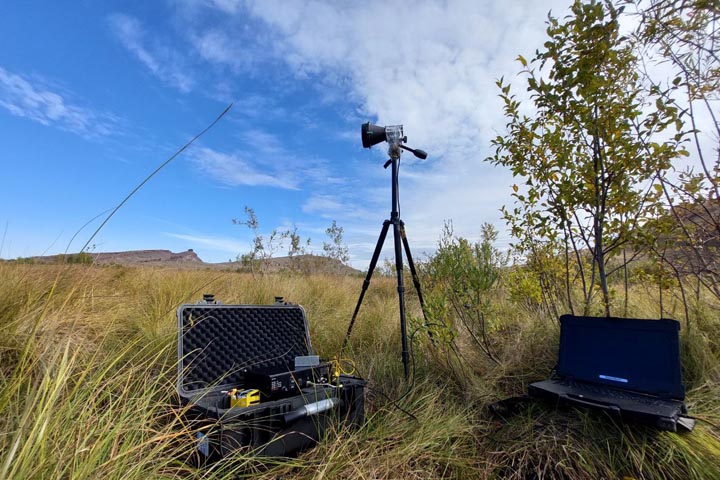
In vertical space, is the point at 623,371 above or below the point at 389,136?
below

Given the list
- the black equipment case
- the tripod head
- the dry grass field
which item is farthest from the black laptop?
the tripod head

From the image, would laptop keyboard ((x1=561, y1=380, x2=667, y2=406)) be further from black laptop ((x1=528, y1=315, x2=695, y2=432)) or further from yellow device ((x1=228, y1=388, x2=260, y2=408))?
yellow device ((x1=228, y1=388, x2=260, y2=408))

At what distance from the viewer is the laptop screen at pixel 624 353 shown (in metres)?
1.68

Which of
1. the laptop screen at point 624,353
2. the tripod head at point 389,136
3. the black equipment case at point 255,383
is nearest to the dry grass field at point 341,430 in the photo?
the black equipment case at point 255,383

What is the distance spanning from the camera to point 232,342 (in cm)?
197

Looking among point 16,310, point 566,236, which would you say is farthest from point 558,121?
point 16,310

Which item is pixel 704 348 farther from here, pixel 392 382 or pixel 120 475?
pixel 120 475

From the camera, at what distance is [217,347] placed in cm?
188

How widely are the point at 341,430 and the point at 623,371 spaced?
1555 millimetres

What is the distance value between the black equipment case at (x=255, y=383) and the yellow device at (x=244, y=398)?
4 cm

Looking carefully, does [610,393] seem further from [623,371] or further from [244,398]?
[244,398]

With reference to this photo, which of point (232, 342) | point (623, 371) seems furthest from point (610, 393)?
point (232, 342)

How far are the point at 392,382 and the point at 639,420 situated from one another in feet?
4.53

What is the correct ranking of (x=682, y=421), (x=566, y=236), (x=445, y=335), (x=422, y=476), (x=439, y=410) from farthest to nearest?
(x=566, y=236) → (x=445, y=335) → (x=439, y=410) → (x=422, y=476) → (x=682, y=421)
